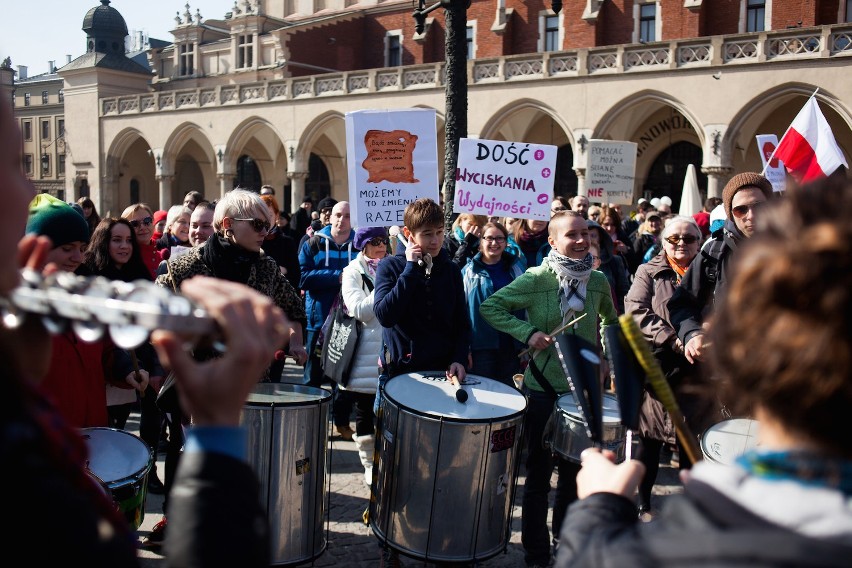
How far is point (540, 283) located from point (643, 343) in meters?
2.83

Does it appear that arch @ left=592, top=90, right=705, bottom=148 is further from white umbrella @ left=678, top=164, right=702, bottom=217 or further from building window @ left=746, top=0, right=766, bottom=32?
white umbrella @ left=678, top=164, right=702, bottom=217

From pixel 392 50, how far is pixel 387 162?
3299 cm

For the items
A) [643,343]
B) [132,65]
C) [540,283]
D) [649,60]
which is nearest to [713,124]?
[649,60]

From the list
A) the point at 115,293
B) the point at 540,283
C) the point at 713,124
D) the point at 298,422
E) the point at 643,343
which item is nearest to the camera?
the point at 115,293

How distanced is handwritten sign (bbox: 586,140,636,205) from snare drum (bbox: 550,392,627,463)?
35.4 ft

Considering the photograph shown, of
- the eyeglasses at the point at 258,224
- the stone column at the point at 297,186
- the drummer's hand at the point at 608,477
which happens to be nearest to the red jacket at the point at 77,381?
the eyeglasses at the point at 258,224

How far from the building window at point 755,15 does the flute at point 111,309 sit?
29.9 m

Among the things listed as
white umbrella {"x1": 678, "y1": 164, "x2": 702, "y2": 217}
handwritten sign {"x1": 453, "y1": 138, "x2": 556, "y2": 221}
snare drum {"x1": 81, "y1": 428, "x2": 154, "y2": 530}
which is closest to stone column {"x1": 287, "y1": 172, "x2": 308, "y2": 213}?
white umbrella {"x1": 678, "y1": 164, "x2": 702, "y2": 217}

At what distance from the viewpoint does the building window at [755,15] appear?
27312 millimetres

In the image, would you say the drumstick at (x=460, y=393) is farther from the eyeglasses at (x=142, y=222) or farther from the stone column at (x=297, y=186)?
the stone column at (x=297, y=186)

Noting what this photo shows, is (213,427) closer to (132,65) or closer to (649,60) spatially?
(649,60)

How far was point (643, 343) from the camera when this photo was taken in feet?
4.91

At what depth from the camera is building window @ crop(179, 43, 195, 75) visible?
135ft

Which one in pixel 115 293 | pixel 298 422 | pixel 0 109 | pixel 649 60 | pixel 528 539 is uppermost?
pixel 649 60
